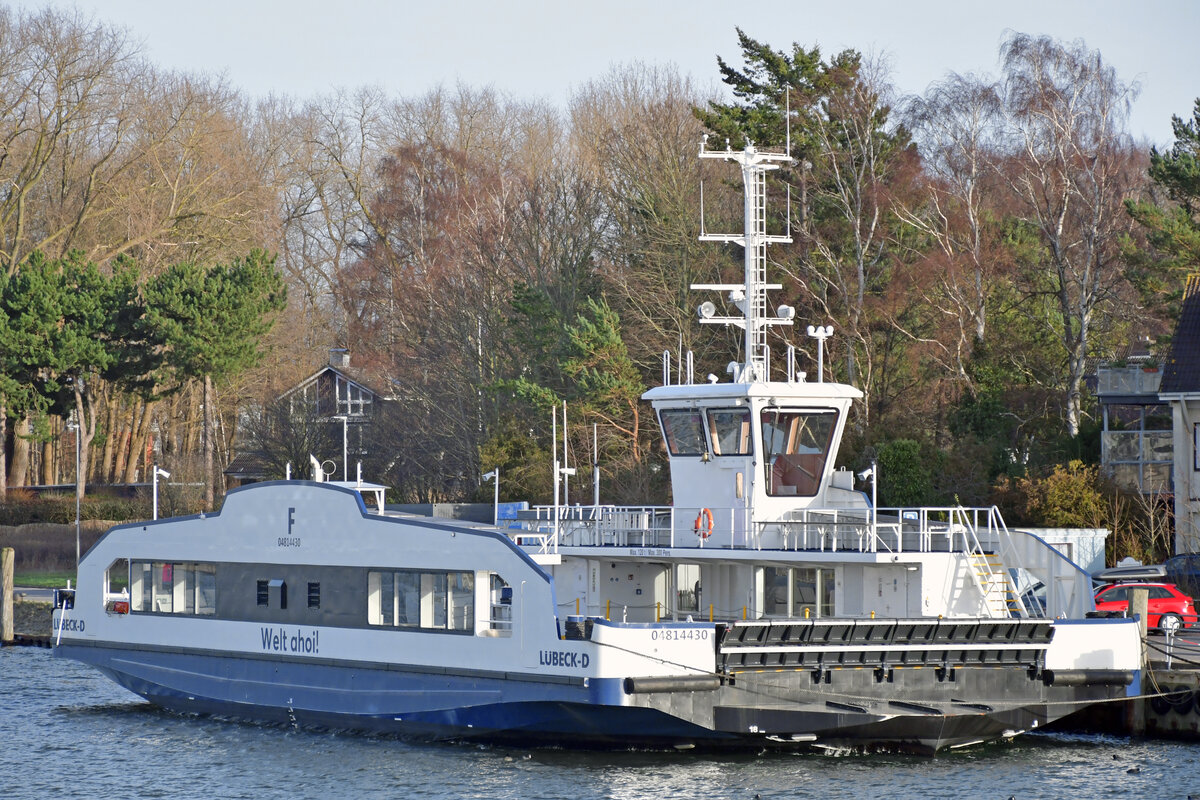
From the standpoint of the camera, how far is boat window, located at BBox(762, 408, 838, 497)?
24.4 m

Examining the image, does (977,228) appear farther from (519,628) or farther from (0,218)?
(0,218)

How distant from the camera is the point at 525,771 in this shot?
71.1 ft

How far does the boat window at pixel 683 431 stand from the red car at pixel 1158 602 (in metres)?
8.70

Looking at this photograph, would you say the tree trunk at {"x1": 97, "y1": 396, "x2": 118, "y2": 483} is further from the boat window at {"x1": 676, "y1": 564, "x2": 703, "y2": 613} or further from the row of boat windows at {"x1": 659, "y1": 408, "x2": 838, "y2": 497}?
the boat window at {"x1": 676, "y1": 564, "x2": 703, "y2": 613}

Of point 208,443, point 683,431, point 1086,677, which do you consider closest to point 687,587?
point 683,431

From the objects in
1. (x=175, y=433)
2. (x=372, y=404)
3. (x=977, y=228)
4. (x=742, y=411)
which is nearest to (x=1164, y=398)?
(x=977, y=228)

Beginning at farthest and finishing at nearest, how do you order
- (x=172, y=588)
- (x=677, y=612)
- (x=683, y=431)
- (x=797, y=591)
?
(x=172, y=588) → (x=683, y=431) → (x=677, y=612) → (x=797, y=591)

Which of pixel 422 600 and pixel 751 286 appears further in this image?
pixel 751 286

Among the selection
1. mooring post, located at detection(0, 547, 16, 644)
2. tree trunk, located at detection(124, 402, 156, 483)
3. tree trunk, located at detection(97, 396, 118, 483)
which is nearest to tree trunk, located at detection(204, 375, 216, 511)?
tree trunk, located at detection(97, 396, 118, 483)

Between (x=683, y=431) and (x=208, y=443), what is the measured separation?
38.1 metres

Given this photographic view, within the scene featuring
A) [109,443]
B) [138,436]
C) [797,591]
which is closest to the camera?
[797,591]

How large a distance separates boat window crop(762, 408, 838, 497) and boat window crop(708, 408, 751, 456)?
270 millimetres

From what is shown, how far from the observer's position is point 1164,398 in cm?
3688

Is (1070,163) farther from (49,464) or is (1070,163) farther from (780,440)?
(49,464)
